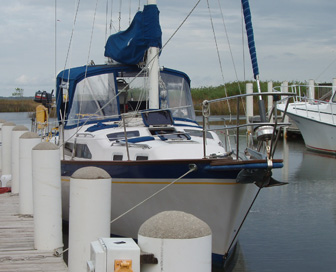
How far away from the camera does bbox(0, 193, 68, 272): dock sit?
19.7 feet

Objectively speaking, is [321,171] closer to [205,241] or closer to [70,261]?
[70,261]

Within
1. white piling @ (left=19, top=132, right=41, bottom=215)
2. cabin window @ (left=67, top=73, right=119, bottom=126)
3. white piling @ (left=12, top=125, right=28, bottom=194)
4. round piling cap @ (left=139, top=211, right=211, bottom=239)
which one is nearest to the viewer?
round piling cap @ (left=139, top=211, right=211, bottom=239)

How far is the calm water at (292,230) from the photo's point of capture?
974 centimetres

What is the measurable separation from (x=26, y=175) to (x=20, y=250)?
2.02 m

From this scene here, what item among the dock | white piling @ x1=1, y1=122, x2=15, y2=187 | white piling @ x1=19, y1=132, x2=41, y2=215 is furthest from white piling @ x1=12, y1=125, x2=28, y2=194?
white piling @ x1=1, y1=122, x2=15, y2=187

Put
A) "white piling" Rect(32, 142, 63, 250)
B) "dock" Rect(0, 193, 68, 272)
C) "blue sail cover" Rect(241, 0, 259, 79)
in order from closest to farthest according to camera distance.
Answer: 1. "dock" Rect(0, 193, 68, 272)
2. "white piling" Rect(32, 142, 63, 250)
3. "blue sail cover" Rect(241, 0, 259, 79)

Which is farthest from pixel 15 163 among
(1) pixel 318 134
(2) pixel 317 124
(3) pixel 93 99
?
(1) pixel 318 134

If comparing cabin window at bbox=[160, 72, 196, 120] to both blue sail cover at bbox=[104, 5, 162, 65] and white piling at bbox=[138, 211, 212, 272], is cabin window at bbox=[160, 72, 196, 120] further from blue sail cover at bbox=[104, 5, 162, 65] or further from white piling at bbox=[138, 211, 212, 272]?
white piling at bbox=[138, 211, 212, 272]

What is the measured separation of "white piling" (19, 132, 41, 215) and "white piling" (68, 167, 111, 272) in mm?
3146

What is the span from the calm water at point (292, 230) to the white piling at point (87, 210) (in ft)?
14.6

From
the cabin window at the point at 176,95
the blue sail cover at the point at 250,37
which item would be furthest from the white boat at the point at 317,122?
the blue sail cover at the point at 250,37

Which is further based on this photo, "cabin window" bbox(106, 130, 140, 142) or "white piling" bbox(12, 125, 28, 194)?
"white piling" bbox(12, 125, 28, 194)

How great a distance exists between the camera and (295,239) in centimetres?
1108

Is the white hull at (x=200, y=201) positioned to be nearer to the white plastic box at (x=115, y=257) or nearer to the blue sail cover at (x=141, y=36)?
the blue sail cover at (x=141, y=36)
